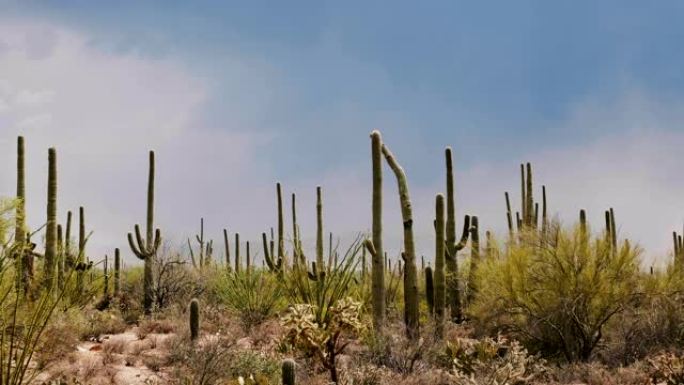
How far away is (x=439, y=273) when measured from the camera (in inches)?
559

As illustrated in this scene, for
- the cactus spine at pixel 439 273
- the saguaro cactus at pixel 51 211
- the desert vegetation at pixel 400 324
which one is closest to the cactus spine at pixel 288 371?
the desert vegetation at pixel 400 324

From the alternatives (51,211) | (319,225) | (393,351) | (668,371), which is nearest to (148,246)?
(51,211)

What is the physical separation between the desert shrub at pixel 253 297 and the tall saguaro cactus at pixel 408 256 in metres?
3.43

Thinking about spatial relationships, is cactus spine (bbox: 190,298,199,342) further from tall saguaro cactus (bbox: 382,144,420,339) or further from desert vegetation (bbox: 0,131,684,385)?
tall saguaro cactus (bbox: 382,144,420,339)

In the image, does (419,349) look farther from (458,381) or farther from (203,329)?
(203,329)

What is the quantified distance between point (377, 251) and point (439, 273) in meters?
1.86

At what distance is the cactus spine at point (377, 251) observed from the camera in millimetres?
12750

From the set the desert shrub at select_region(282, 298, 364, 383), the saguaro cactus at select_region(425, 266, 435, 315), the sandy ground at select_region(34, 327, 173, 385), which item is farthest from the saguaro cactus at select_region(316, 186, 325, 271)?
the desert shrub at select_region(282, 298, 364, 383)

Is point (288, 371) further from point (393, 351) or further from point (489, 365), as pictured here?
point (393, 351)

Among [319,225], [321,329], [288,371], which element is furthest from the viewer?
[319,225]

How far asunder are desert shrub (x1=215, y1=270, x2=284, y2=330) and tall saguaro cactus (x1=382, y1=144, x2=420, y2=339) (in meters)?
3.43

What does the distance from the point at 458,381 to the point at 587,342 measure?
4.08 metres

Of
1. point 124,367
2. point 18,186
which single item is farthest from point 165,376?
point 18,186

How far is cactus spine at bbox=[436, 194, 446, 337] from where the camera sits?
44.5ft
